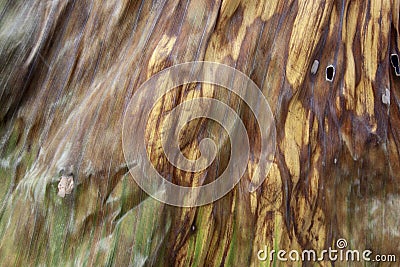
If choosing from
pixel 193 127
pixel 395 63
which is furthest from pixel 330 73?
pixel 193 127

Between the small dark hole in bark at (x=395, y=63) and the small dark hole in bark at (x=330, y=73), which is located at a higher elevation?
the small dark hole in bark at (x=395, y=63)

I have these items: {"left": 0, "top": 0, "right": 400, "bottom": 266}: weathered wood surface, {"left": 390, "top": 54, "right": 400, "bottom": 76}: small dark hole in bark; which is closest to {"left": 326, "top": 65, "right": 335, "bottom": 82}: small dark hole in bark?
{"left": 0, "top": 0, "right": 400, "bottom": 266}: weathered wood surface

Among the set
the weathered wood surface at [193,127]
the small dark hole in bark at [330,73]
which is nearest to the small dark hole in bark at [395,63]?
the weathered wood surface at [193,127]

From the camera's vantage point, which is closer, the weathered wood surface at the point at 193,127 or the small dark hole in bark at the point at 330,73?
the weathered wood surface at the point at 193,127

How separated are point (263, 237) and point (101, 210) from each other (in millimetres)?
679

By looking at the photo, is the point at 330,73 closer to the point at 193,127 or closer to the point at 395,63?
the point at 395,63

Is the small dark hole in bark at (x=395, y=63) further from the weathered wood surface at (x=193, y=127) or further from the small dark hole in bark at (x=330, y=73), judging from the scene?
the small dark hole in bark at (x=330, y=73)

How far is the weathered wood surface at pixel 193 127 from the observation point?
2010 millimetres

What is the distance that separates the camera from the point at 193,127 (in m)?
2.04

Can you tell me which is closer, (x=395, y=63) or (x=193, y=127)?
(x=193, y=127)

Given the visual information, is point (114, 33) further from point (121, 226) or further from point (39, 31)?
point (121, 226)

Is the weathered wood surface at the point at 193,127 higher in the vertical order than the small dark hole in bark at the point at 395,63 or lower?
lower

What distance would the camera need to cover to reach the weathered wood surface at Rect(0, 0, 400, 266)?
2010 millimetres

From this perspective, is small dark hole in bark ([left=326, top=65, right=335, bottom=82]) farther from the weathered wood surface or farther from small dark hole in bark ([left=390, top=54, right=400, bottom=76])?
small dark hole in bark ([left=390, top=54, right=400, bottom=76])
